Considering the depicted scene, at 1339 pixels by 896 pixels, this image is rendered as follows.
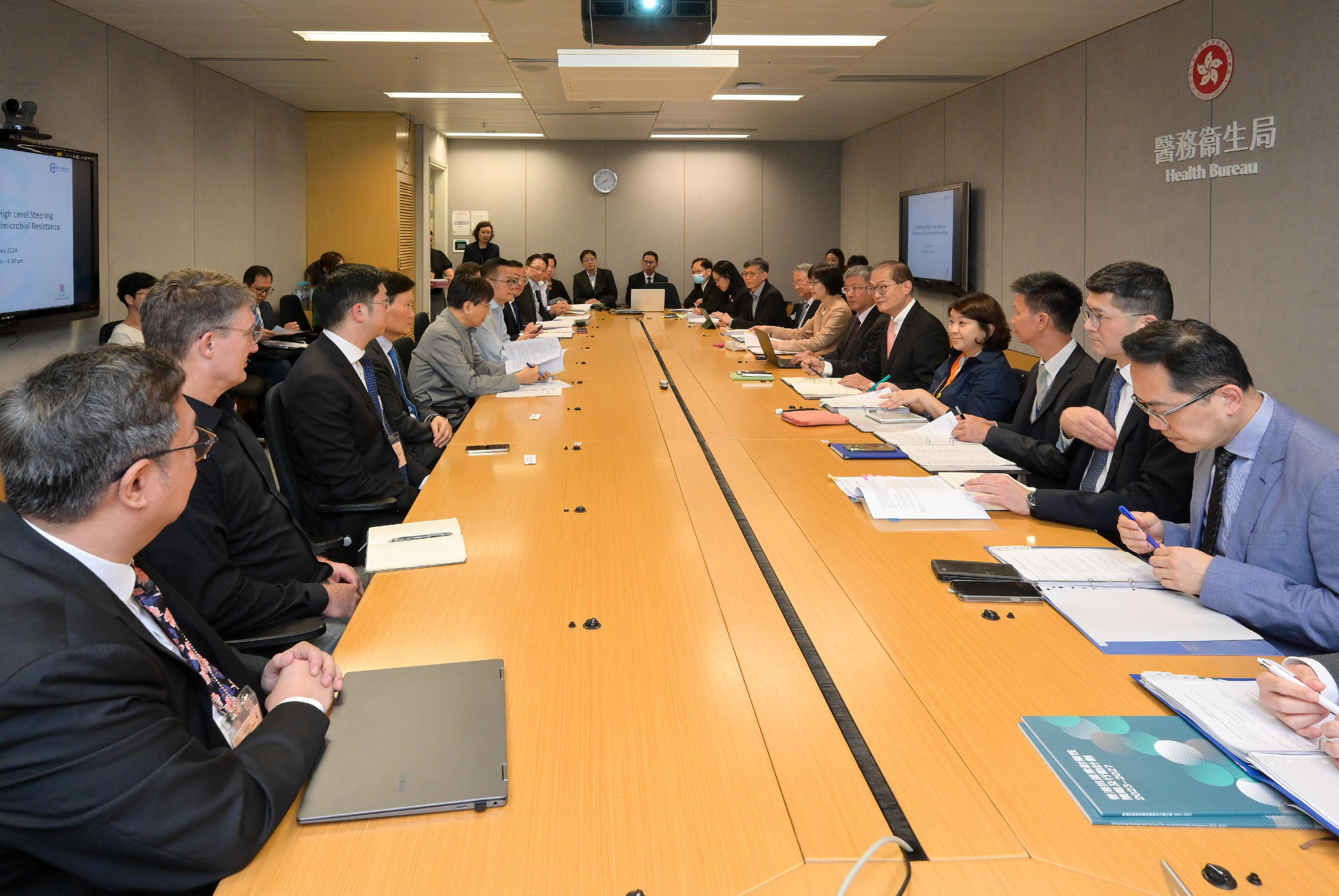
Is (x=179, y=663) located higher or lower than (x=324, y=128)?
lower

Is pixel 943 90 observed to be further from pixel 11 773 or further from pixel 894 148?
pixel 11 773

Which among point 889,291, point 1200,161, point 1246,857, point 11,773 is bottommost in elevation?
point 1246,857

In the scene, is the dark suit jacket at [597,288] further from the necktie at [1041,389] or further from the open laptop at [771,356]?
the necktie at [1041,389]

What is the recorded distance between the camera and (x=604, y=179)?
1433 cm

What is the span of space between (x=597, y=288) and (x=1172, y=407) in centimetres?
1172

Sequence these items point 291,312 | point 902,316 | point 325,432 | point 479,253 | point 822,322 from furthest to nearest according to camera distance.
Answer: point 479,253 → point 291,312 → point 822,322 → point 902,316 → point 325,432

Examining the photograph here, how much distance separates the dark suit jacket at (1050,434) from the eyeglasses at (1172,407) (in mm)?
1095

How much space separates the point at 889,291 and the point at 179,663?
483cm

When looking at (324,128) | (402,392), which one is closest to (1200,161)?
(402,392)

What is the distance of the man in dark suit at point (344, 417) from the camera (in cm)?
328

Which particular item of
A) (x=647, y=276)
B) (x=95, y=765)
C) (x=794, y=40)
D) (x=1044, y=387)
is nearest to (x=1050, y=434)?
(x=1044, y=387)

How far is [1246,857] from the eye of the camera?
1.25 metres

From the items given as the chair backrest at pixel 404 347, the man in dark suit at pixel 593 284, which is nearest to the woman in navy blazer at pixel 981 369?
the chair backrest at pixel 404 347

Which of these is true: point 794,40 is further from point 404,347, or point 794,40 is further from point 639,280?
point 639,280
